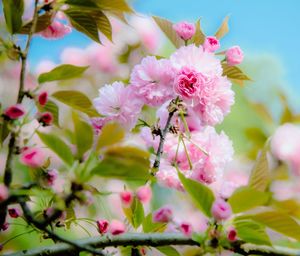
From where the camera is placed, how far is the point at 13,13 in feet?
2.47

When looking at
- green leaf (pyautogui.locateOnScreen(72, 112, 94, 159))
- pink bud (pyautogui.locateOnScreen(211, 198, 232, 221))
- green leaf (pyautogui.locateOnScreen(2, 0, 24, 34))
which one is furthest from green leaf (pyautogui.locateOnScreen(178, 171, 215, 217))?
green leaf (pyautogui.locateOnScreen(2, 0, 24, 34))

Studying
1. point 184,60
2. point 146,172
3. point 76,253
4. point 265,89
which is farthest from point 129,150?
point 265,89

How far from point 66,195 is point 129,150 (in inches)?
3.5

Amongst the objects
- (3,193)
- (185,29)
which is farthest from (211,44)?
(3,193)

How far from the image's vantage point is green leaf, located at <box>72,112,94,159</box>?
0.58m

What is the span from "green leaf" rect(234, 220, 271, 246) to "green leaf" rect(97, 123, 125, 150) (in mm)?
185

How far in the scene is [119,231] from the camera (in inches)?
24.1

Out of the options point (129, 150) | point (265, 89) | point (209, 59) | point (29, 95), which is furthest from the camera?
point (265, 89)

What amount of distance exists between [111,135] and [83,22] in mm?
352

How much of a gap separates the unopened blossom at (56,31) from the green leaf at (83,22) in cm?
4

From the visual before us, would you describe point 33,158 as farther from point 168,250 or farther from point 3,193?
point 168,250

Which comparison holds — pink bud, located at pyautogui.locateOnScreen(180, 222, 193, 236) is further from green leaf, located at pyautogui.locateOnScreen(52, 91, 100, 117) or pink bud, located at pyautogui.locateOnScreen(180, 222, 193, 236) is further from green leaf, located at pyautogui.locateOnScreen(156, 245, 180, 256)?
green leaf, located at pyautogui.locateOnScreen(52, 91, 100, 117)

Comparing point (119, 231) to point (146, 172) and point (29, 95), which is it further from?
point (29, 95)

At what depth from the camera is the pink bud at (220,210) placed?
0.59m
